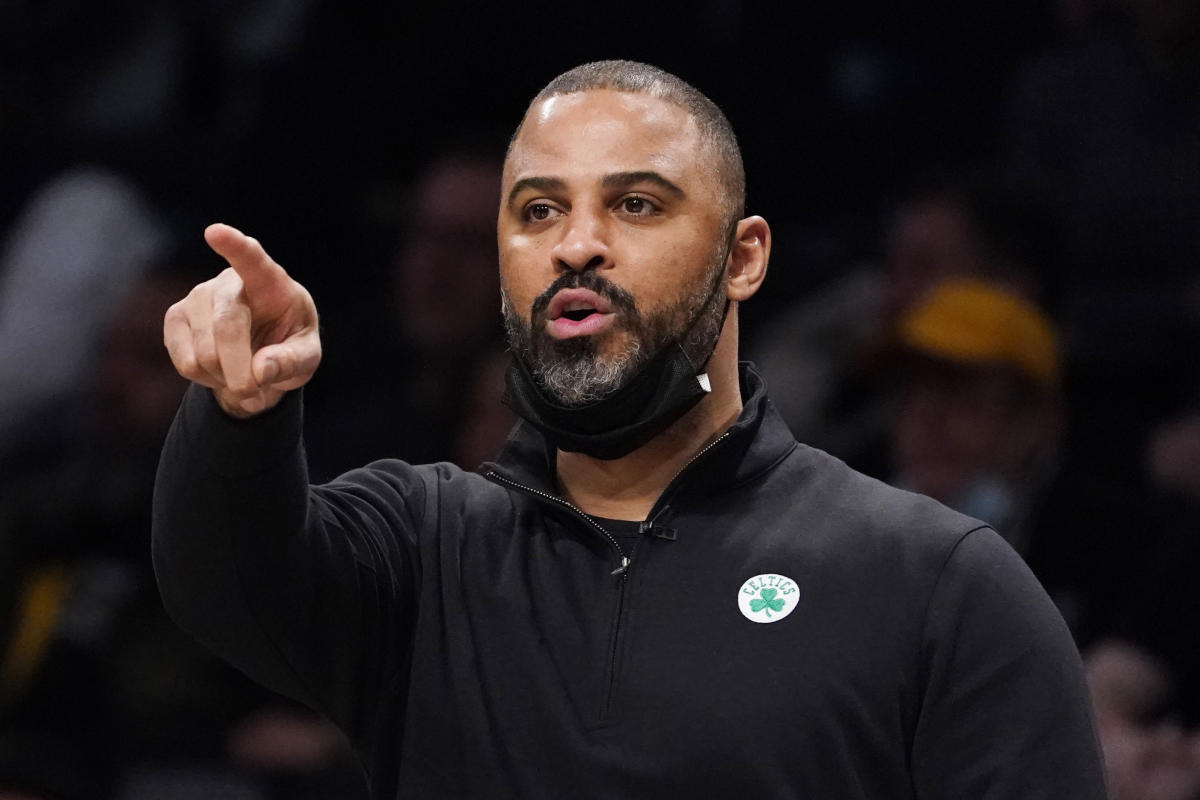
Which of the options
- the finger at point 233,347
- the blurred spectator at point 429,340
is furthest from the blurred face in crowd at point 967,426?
the finger at point 233,347

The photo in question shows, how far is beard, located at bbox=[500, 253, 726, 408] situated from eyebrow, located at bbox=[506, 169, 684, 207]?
0.37 feet

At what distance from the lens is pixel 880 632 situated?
2096 mm

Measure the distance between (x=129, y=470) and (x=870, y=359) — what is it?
178 cm

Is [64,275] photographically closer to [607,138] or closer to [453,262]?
[453,262]

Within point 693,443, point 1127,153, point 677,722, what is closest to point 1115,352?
point 1127,153

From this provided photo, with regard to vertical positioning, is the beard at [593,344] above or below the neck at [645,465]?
above

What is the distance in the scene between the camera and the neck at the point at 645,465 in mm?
2307

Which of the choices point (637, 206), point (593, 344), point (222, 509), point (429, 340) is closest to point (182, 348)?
point (222, 509)

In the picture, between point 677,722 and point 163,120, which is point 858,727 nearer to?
point 677,722

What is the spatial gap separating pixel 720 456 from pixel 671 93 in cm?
45

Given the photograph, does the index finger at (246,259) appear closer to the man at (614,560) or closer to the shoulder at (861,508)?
the man at (614,560)

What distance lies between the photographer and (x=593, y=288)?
7.26ft

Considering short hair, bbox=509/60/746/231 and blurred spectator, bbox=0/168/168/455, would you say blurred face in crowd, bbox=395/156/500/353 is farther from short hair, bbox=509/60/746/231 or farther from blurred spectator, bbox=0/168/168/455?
short hair, bbox=509/60/746/231

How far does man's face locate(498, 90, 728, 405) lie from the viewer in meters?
2.22
